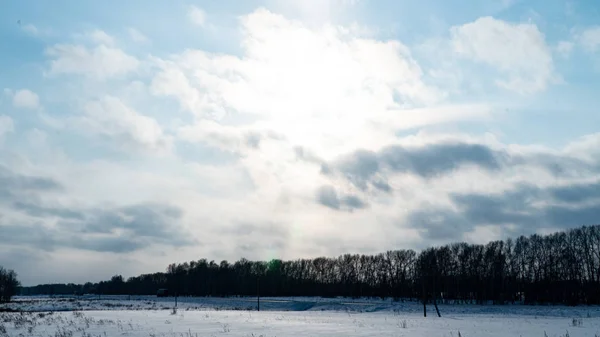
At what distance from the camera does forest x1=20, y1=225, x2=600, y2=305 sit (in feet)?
310

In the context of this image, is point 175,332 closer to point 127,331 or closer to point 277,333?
point 127,331

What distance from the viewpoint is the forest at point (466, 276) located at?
94375 mm

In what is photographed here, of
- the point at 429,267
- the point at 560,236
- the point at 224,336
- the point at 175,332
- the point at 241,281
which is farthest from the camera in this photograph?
the point at 241,281

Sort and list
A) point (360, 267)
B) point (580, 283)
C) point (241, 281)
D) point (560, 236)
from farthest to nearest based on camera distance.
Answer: point (241, 281)
point (360, 267)
point (560, 236)
point (580, 283)

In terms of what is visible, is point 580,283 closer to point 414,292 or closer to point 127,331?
point 414,292

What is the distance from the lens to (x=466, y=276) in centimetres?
11175

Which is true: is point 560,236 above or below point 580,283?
above

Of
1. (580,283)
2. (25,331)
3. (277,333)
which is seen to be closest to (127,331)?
(25,331)

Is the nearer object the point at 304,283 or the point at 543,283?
the point at 543,283

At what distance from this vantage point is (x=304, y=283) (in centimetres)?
15888

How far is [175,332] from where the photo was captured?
24.5m

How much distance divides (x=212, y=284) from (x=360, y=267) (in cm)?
5935

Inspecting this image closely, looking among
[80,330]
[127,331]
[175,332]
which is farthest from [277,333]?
[80,330]

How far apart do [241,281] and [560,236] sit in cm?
10763
